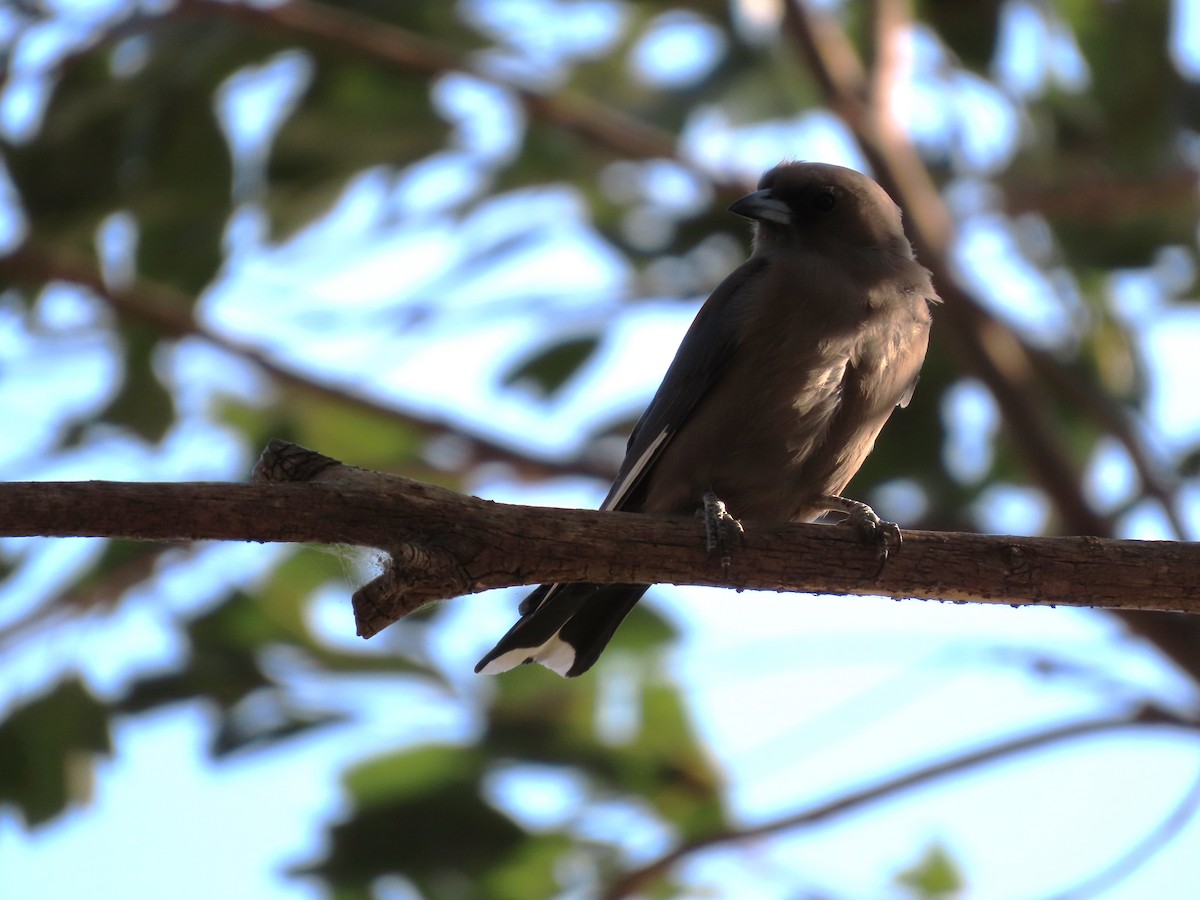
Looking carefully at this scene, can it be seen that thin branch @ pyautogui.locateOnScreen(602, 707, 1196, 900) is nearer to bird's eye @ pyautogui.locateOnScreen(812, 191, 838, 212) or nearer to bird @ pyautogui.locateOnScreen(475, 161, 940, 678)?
bird @ pyautogui.locateOnScreen(475, 161, 940, 678)

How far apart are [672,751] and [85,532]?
12.4ft

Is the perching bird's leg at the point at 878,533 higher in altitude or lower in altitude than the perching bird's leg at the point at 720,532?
higher

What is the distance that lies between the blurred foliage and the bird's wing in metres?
1.96

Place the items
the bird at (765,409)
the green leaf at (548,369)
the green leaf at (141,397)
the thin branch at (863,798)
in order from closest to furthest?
1. the bird at (765,409)
2. the thin branch at (863,798)
3. the green leaf at (141,397)
4. the green leaf at (548,369)

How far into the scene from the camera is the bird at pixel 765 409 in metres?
4.13

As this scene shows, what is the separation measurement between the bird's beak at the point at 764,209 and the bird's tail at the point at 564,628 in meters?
1.37

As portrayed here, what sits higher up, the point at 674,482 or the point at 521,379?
the point at 674,482

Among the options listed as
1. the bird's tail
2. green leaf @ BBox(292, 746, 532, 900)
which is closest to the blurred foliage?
green leaf @ BBox(292, 746, 532, 900)

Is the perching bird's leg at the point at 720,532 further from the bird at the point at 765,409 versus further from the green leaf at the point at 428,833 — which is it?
the green leaf at the point at 428,833

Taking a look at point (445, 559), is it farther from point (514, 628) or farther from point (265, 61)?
point (265, 61)

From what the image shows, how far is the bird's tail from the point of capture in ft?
13.8

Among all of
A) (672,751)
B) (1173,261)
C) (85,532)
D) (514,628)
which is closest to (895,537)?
(514,628)

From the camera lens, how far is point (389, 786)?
6129 mm

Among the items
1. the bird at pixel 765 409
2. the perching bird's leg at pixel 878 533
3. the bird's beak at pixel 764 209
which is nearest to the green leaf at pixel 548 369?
the bird's beak at pixel 764 209
